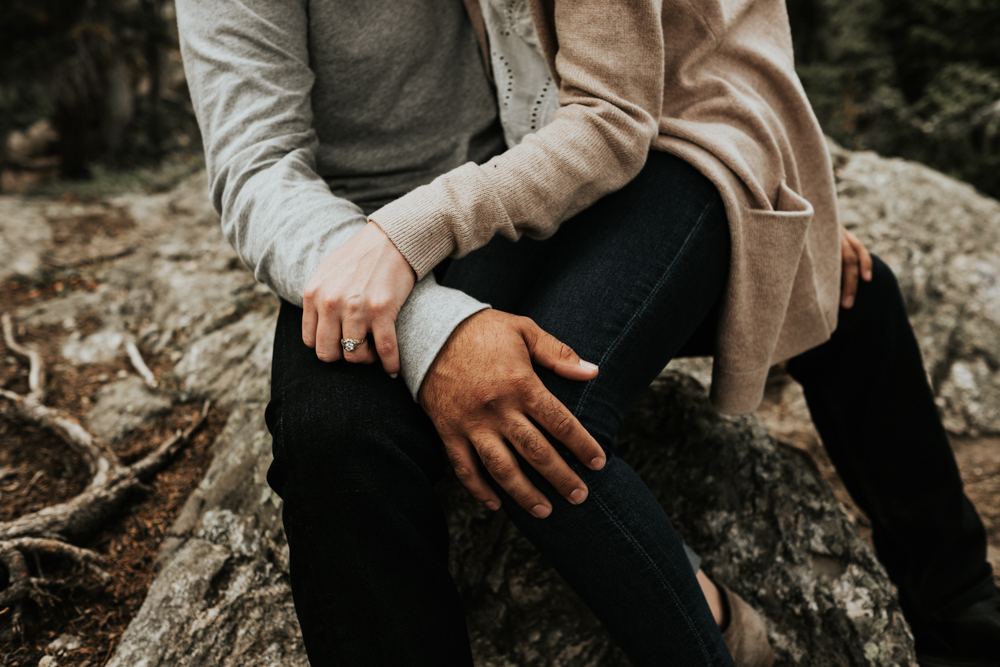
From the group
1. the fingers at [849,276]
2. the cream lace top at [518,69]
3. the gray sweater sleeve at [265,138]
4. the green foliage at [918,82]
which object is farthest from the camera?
the green foliage at [918,82]

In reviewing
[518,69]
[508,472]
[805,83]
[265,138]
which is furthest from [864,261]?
[805,83]

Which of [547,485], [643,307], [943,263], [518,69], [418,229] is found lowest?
[943,263]

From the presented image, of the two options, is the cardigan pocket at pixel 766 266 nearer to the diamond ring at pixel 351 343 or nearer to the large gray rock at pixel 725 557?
the large gray rock at pixel 725 557

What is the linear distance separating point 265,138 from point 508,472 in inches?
35.6

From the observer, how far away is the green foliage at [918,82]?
455 centimetres

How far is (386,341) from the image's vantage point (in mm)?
1014

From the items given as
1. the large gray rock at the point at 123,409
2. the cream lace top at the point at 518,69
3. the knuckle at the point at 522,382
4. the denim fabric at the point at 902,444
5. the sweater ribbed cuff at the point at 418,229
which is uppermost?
the cream lace top at the point at 518,69

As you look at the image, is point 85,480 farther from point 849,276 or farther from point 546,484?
point 849,276

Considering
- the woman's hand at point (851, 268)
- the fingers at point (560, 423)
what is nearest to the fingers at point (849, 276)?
the woman's hand at point (851, 268)

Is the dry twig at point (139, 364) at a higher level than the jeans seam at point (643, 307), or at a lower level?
lower

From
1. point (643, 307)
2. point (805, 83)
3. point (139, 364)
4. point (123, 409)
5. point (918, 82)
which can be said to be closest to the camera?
point (643, 307)

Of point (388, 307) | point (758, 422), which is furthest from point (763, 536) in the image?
point (388, 307)

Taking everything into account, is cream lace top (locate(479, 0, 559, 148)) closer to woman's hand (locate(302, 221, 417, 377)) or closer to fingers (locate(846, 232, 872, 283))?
woman's hand (locate(302, 221, 417, 377))

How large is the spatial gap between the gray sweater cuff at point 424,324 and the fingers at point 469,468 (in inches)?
4.5
